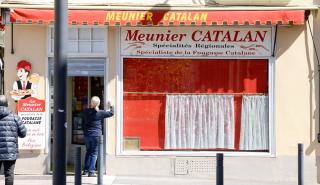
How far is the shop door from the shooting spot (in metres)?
12.5

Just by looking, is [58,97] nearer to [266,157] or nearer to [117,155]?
[117,155]

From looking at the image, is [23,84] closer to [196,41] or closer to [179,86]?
[179,86]

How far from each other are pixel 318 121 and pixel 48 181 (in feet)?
18.0

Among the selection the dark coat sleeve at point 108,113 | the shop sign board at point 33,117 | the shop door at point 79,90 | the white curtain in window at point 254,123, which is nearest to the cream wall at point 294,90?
the white curtain in window at point 254,123

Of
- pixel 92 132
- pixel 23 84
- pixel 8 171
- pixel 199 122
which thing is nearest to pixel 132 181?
pixel 92 132

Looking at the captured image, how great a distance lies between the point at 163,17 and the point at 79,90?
280 cm

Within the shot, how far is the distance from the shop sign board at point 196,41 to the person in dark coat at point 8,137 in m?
3.49

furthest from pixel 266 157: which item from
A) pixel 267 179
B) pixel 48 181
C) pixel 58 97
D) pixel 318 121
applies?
pixel 58 97

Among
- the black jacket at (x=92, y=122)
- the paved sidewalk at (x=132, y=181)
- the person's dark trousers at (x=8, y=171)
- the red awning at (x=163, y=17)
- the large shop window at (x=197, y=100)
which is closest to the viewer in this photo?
the person's dark trousers at (x=8, y=171)

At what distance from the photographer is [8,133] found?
31.1ft

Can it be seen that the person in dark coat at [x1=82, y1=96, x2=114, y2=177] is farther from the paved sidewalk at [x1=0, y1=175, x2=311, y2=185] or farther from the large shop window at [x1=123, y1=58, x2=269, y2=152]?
the large shop window at [x1=123, y1=58, x2=269, y2=152]

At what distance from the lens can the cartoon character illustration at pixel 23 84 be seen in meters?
12.4

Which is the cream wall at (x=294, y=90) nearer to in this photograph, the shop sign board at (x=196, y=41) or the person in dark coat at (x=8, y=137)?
the shop sign board at (x=196, y=41)

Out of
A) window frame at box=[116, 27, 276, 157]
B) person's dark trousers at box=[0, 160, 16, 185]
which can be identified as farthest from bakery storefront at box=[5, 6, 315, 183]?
person's dark trousers at box=[0, 160, 16, 185]
